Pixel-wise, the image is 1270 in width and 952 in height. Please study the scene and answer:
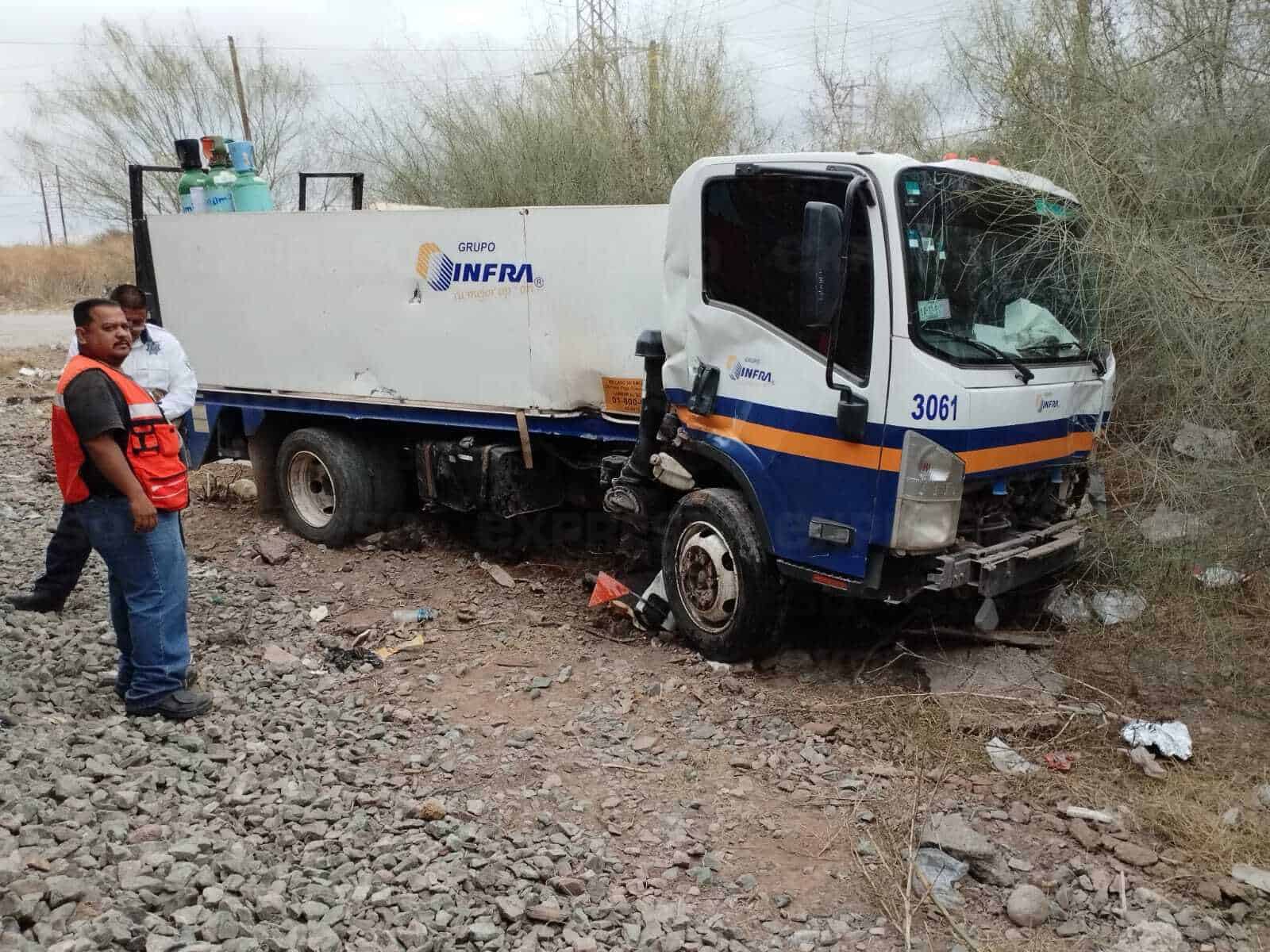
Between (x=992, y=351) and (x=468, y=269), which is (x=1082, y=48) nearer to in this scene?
(x=992, y=351)

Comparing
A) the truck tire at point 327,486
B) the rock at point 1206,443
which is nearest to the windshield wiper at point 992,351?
the rock at point 1206,443

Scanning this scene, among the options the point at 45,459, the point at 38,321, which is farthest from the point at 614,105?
the point at 38,321

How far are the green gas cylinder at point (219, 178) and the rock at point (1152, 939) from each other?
7153 millimetres

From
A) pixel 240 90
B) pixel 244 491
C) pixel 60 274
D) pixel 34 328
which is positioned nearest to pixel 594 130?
pixel 244 491

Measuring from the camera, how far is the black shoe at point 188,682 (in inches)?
159

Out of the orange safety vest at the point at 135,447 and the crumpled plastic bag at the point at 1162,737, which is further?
the crumpled plastic bag at the point at 1162,737

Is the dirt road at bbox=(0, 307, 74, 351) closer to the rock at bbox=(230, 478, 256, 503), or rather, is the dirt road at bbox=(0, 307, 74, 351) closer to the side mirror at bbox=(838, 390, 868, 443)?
the rock at bbox=(230, 478, 256, 503)

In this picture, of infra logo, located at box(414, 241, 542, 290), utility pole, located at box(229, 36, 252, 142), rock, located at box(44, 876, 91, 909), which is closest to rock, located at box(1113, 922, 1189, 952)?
rock, located at box(44, 876, 91, 909)

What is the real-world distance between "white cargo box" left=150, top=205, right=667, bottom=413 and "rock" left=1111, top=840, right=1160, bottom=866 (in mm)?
3182

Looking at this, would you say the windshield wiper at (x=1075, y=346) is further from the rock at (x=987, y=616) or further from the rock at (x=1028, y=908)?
the rock at (x=1028, y=908)

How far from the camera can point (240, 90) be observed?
68.9ft

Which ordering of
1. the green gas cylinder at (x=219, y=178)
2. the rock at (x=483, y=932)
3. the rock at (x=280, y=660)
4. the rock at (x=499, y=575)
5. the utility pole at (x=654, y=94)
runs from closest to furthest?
the rock at (x=483, y=932)
the rock at (x=280, y=660)
the rock at (x=499, y=575)
the green gas cylinder at (x=219, y=178)
the utility pole at (x=654, y=94)

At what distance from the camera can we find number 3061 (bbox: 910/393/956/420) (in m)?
3.90

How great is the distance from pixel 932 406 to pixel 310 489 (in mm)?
4877
